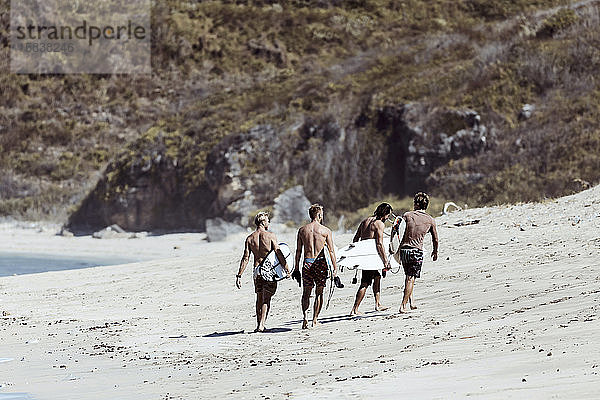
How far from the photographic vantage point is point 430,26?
50.8m

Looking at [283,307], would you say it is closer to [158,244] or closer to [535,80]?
[158,244]

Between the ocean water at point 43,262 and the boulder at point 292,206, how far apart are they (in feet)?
15.4

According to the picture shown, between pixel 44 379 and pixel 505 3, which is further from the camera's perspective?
pixel 505 3

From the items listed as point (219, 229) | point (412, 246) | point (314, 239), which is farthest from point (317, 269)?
point (219, 229)

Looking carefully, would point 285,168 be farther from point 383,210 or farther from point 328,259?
point 328,259

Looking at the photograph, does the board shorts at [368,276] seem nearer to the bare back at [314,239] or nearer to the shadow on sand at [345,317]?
the shadow on sand at [345,317]

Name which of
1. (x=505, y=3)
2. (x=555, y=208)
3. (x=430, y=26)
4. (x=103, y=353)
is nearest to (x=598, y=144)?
Result: (x=555, y=208)

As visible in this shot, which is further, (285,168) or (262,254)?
(285,168)

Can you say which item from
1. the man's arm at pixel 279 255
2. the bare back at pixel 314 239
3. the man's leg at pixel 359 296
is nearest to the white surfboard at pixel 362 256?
the man's leg at pixel 359 296

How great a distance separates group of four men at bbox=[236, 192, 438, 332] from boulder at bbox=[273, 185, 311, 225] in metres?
15.0

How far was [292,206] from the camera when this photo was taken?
25281 mm

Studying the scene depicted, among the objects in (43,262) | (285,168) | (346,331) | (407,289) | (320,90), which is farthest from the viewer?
(320,90)

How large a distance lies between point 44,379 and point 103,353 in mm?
1228

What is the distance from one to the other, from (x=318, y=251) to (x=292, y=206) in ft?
53.8
